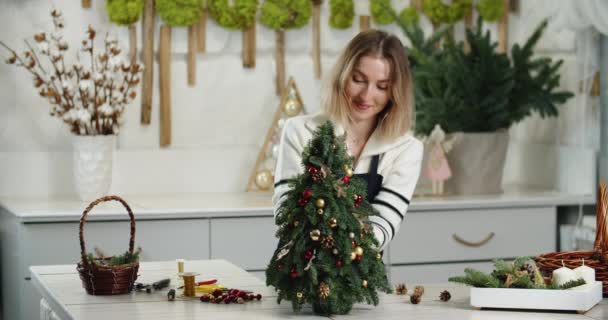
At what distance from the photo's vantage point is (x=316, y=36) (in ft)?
15.4

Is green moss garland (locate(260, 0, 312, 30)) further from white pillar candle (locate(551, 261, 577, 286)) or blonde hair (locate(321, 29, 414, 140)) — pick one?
white pillar candle (locate(551, 261, 577, 286))

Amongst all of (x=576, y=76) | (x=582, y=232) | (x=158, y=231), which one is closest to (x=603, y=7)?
(x=576, y=76)

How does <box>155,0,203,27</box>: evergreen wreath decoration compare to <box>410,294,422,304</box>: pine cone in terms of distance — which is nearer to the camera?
<box>410,294,422,304</box>: pine cone

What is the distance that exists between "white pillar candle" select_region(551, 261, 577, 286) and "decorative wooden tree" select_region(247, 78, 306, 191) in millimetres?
2102

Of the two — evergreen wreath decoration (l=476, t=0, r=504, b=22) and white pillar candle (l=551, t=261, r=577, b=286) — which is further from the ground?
evergreen wreath decoration (l=476, t=0, r=504, b=22)

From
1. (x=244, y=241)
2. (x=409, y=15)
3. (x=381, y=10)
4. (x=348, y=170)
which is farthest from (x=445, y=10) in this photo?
(x=348, y=170)

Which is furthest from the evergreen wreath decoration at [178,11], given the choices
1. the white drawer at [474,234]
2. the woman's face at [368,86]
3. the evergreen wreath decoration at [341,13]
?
the woman's face at [368,86]

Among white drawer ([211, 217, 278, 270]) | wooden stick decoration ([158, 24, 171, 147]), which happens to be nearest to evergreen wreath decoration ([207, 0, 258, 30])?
wooden stick decoration ([158, 24, 171, 147])

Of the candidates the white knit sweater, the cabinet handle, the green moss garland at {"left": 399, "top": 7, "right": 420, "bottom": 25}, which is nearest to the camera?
the white knit sweater

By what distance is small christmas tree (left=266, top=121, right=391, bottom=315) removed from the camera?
7.72ft

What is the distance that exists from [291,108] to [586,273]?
7.38 feet

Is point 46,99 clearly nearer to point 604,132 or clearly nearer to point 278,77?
point 278,77

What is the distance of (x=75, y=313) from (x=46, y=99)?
214 centimetres

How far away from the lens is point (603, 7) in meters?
4.20
